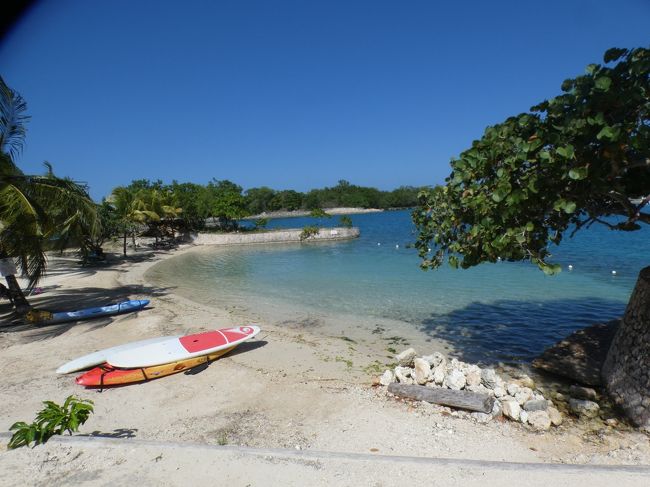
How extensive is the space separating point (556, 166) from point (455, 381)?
13.0ft

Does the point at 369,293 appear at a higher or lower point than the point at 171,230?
lower

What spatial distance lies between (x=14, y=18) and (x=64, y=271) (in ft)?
70.8

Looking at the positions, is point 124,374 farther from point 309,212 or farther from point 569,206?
point 309,212

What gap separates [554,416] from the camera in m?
5.61

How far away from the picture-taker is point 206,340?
8336mm

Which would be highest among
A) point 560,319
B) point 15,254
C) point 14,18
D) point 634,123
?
point 14,18

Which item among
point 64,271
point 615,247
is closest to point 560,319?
point 615,247

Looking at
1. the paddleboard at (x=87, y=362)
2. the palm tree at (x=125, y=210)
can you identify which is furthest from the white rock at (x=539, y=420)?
the palm tree at (x=125, y=210)

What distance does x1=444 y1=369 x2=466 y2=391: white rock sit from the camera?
631 centimetres

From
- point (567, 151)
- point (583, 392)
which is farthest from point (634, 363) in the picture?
point (567, 151)

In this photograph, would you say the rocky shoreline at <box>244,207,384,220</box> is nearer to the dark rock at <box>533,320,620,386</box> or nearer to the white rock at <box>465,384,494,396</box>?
the dark rock at <box>533,320,620,386</box>

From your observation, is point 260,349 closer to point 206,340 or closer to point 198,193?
point 206,340

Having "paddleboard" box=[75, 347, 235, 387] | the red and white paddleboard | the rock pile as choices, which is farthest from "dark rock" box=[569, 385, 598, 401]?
"paddleboard" box=[75, 347, 235, 387]

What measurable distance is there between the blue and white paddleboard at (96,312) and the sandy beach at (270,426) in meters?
0.34
